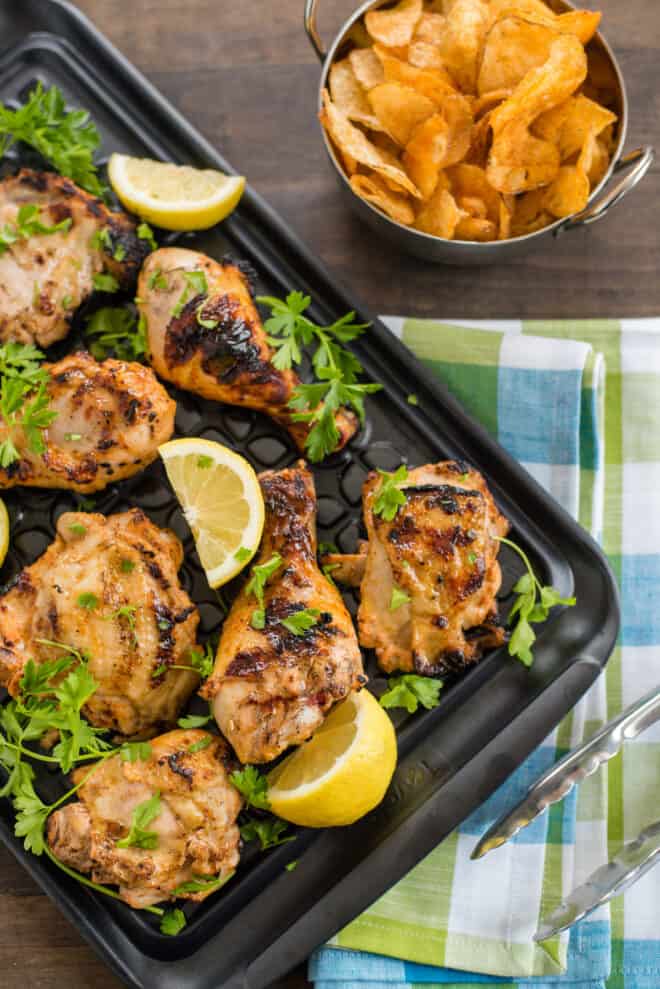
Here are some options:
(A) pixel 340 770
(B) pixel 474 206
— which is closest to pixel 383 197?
(B) pixel 474 206

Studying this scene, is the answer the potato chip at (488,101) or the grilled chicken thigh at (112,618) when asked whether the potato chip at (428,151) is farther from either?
the grilled chicken thigh at (112,618)

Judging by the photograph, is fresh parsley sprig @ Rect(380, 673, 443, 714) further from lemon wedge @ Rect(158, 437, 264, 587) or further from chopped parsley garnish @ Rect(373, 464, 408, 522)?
lemon wedge @ Rect(158, 437, 264, 587)

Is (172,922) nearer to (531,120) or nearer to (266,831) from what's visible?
(266,831)

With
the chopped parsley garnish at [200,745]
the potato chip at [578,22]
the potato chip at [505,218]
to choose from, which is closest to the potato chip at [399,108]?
the potato chip at [505,218]

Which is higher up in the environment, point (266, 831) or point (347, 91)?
point (347, 91)

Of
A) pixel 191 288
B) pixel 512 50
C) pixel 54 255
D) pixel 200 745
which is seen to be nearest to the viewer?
pixel 200 745

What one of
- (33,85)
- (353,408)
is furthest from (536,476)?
(33,85)

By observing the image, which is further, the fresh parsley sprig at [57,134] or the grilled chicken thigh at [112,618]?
the fresh parsley sprig at [57,134]
